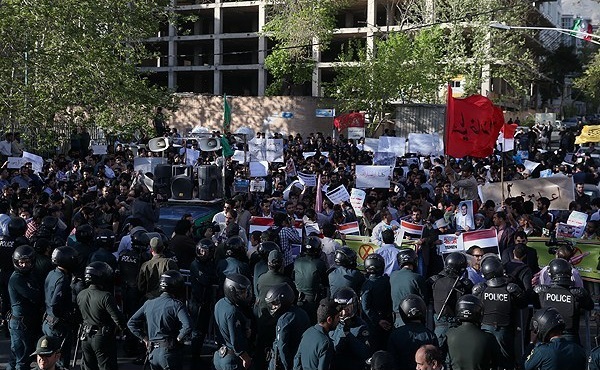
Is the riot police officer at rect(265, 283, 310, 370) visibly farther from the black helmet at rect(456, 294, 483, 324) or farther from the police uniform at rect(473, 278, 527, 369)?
the police uniform at rect(473, 278, 527, 369)

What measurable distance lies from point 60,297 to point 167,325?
1643 millimetres

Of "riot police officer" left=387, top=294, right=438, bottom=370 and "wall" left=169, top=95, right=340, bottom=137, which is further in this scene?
"wall" left=169, top=95, right=340, bottom=137

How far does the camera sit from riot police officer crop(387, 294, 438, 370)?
7.17m

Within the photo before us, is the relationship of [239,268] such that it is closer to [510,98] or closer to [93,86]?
[93,86]

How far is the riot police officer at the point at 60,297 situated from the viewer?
28.6 ft

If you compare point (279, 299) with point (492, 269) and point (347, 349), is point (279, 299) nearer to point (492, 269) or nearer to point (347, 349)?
point (347, 349)

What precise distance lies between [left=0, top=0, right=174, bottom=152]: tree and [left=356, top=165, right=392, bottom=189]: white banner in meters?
6.79

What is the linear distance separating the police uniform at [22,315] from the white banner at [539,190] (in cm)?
925

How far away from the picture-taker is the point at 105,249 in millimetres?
10172

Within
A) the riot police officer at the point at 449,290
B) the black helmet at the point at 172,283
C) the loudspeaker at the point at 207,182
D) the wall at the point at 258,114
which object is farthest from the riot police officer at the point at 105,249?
the wall at the point at 258,114

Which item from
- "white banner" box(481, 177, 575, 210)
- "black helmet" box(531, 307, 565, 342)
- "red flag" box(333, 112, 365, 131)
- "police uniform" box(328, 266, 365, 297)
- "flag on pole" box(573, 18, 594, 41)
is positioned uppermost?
Result: "flag on pole" box(573, 18, 594, 41)

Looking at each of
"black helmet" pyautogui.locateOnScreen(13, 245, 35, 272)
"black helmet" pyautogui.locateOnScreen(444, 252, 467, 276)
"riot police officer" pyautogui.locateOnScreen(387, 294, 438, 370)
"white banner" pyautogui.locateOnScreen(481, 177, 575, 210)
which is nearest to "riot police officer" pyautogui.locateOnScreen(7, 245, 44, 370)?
"black helmet" pyautogui.locateOnScreen(13, 245, 35, 272)

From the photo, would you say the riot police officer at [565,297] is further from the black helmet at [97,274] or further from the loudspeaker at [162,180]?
the loudspeaker at [162,180]

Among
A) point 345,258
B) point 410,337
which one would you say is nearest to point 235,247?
point 345,258
